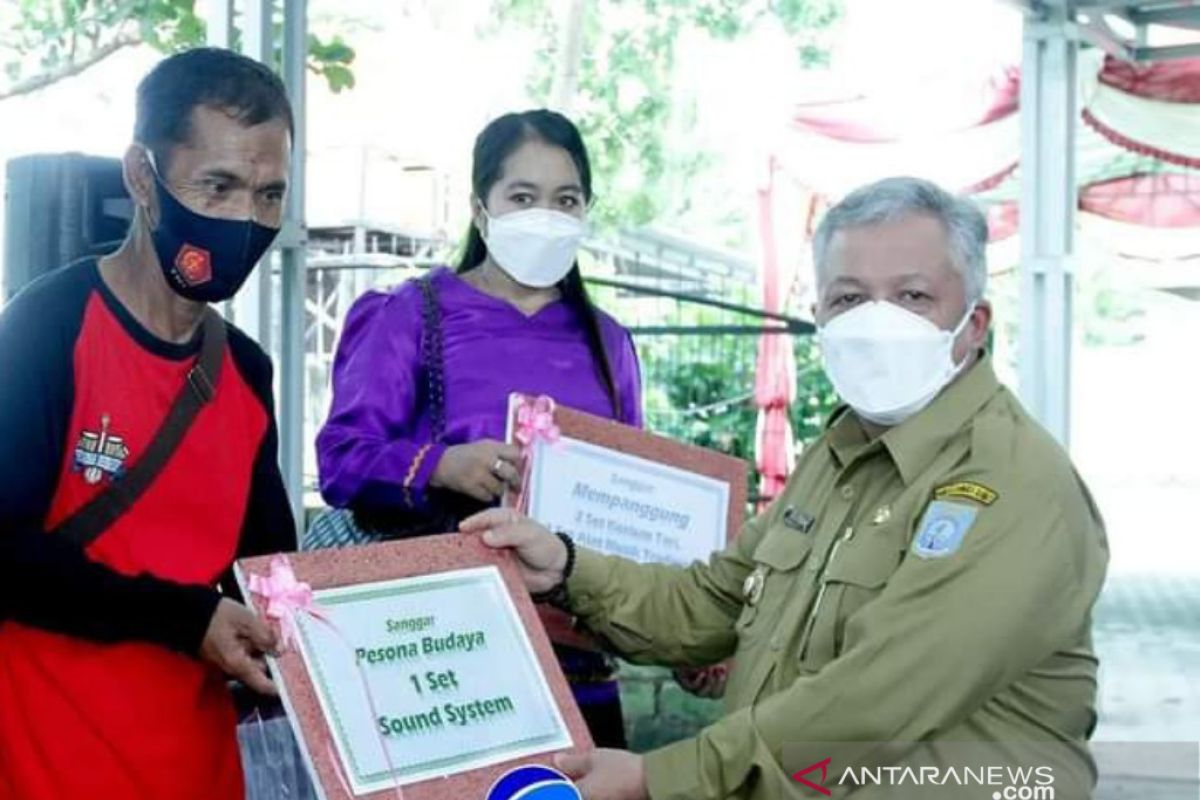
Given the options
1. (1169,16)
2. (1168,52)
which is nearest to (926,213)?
(1169,16)

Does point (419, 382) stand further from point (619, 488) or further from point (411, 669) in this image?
point (411, 669)

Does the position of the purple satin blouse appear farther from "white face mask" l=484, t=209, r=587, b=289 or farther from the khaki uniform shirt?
the khaki uniform shirt

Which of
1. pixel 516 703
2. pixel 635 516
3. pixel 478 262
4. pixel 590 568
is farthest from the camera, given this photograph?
pixel 478 262

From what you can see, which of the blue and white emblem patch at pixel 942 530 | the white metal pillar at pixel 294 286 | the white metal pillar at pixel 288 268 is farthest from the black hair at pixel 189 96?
the white metal pillar at pixel 294 286

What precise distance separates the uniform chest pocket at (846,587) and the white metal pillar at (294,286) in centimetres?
188

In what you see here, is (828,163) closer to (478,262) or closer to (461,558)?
(478,262)

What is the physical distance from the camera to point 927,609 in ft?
6.54

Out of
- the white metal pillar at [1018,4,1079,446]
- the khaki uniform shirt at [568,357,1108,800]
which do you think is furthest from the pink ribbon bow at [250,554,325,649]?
the white metal pillar at [1018,4,1079,446]

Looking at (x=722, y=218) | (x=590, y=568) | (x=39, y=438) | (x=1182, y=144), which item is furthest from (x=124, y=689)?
(x=722, y=218)

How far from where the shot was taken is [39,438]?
1967 millimetres

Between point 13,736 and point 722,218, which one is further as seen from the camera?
point 722,218

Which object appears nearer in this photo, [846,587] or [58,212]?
[846,587]

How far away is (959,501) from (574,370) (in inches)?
39.2

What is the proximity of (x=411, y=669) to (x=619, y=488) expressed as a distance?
0.71m
